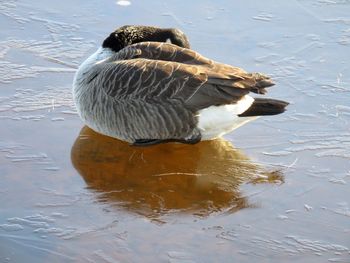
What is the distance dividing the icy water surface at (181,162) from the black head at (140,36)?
588 mm

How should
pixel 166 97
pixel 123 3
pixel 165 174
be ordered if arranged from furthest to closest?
pixel 123 3 < pixel 166 97 < pixel 165 174

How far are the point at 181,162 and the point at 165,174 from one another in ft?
0.81

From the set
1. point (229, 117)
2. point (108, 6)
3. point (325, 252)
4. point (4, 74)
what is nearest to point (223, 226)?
point (325, 252)

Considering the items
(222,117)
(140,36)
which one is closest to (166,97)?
(222,117)

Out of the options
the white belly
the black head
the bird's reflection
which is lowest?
the bird's reflection

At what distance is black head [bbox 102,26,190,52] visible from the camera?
6.05m

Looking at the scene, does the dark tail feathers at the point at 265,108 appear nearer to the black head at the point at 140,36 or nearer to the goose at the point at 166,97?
the goose at the point at 166,97

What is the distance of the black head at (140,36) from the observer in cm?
605

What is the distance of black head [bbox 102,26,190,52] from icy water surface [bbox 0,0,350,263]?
1.93ft

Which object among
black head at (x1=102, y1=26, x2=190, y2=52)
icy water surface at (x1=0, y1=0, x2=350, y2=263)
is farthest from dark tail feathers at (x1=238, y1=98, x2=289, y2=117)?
Result: black head at (x1=102, y1=26, x2=190, y2=52)

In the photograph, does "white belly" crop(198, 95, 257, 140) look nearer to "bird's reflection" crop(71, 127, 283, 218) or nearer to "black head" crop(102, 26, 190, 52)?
"bird's reflection" crop(71, 127, 283, 218)

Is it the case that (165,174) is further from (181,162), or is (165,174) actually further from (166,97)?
(166,97)

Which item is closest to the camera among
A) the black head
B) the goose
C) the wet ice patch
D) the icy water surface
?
the icy water surface

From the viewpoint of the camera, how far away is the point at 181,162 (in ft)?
18.0
